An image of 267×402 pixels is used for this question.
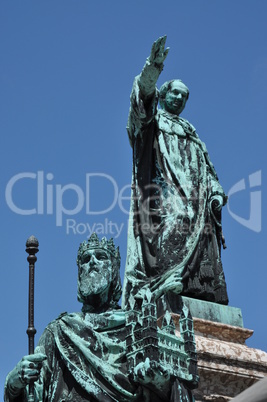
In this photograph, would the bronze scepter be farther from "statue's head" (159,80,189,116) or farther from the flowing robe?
"statue's head" (159,80,189,116)

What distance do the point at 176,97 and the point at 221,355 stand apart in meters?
3.37

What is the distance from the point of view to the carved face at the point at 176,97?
13.0m

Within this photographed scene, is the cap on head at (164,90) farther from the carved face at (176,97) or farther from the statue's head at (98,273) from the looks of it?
the statue's head at (98,273)

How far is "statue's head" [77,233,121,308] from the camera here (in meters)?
10.6

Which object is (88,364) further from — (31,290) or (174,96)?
(174,96)

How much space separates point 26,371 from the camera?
9.80 m

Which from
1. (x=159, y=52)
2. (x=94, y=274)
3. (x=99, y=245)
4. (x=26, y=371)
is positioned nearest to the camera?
(x=26, y=371)

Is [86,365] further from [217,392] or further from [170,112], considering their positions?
[170,112]

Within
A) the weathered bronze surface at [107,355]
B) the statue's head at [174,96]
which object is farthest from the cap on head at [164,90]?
the weathered bronze surface at [107,355]

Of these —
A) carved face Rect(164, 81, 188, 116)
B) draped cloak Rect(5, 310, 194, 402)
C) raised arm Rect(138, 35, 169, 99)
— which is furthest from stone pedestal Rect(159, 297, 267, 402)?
carved face Rect(164, 81, 188, 116)

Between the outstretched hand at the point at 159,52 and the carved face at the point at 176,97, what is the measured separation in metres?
1.13

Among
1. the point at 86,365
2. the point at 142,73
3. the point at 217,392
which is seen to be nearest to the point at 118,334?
the point at 86,365

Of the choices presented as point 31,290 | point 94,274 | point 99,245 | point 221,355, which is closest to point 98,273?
point 94,274

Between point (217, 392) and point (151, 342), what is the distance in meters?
1.83
